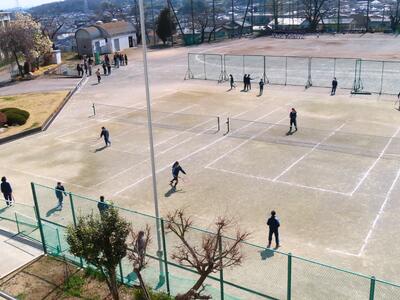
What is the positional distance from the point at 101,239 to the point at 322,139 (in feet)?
60.4

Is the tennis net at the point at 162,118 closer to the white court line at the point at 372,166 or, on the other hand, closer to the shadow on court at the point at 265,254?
the white court line at the point at 372,166

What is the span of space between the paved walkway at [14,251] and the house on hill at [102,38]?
50229 mm

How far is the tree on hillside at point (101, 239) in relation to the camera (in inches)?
417

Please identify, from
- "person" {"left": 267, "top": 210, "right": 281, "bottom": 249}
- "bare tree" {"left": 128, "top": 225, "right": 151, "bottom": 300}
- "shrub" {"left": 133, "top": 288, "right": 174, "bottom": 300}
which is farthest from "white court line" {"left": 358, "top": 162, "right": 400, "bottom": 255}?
"bare tree" {"left": 128, "top": 225, "right": 151, "bottom": 300}

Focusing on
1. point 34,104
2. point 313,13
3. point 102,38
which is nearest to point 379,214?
point 34,104

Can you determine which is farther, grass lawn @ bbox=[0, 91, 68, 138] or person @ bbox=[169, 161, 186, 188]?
grass lawn @ bbox=[0, 91, 68, 138]

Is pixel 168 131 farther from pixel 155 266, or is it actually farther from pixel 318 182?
pixel 155 266

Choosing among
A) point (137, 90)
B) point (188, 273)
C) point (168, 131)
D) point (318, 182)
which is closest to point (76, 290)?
point (188, 273)

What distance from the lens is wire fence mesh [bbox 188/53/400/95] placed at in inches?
1601

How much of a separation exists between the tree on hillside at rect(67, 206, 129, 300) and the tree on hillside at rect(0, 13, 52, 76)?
44.7 meters

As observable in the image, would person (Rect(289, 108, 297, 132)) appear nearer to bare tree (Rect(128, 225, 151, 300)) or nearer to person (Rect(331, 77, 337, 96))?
person (Rect(331, 77, 337, 96))

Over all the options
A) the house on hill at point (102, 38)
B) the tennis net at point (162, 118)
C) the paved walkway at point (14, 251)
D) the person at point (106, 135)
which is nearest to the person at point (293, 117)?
the tennis net at point (162, 118)

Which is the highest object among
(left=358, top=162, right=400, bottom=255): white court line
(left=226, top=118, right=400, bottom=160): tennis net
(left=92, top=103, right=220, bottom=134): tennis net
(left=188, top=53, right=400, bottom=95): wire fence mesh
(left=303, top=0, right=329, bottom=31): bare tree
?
(left=303, top=0, right=329, bottom=31): bare tree

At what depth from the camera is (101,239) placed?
1062 centimetres
